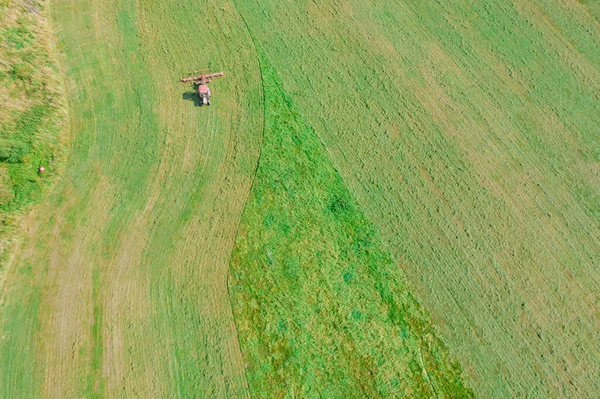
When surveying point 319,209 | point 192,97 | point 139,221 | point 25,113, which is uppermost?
point 319,209

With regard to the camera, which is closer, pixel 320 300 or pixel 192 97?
pixel 320 300

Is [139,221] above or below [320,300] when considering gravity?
below

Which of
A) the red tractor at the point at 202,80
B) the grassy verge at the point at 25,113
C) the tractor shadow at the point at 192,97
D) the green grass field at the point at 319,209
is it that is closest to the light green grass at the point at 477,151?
the green grass field at the point at 319,209

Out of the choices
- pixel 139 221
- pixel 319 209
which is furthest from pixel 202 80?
pixel 319 209

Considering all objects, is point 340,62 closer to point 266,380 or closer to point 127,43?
point 127,43

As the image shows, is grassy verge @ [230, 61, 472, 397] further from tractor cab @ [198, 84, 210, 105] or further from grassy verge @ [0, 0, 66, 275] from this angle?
grassy verge @ [0, 0, 66, 275]

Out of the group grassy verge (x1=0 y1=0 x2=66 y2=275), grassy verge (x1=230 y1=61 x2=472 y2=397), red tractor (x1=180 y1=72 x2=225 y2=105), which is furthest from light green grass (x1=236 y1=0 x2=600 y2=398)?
grassy verge (x1=0 y1=0 x2=66 y2=275)

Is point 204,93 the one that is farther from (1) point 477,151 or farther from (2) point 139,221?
(1) point 477,151

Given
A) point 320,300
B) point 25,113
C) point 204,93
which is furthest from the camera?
point 204,93

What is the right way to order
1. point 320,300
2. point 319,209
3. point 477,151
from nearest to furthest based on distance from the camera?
point 320,300
point 319,209
point 477,151
